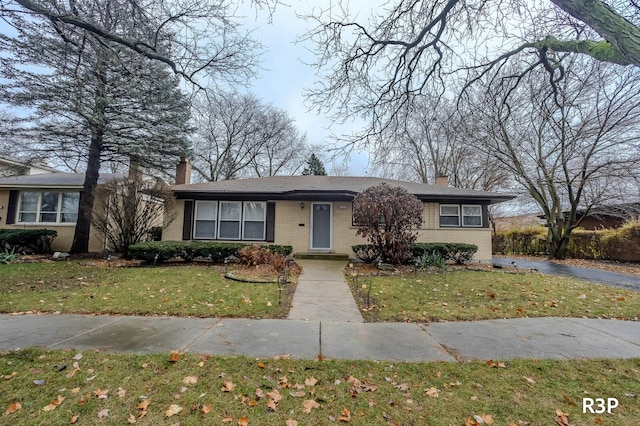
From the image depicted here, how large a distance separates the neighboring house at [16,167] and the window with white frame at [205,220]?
8.56 m

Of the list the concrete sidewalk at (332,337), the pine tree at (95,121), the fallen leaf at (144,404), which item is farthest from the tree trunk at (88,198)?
the fallen leaf at (144,404)

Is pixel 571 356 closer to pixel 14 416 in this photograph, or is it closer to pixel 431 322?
pixel 431 322

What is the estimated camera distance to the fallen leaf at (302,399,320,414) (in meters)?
2.56

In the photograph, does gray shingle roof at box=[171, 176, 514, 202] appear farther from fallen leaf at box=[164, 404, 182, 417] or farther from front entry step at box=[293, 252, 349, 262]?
fallen leaf at box=[164, 404, 182, 417]

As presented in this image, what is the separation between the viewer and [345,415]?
250cm

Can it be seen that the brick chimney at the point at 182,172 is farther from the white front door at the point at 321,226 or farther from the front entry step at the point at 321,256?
the front entry step at the point at 321,256

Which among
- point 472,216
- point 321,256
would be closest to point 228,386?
point 321,256

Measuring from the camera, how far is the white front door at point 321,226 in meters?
13.0

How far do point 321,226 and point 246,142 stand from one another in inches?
716

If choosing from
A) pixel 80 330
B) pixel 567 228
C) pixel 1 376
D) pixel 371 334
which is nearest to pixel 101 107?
pixel 80 330

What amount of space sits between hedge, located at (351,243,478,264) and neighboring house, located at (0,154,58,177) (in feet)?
52.5

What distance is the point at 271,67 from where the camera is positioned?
6367 mm

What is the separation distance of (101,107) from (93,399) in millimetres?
12876

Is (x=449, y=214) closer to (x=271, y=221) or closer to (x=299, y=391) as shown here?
(x=271, y=221)
